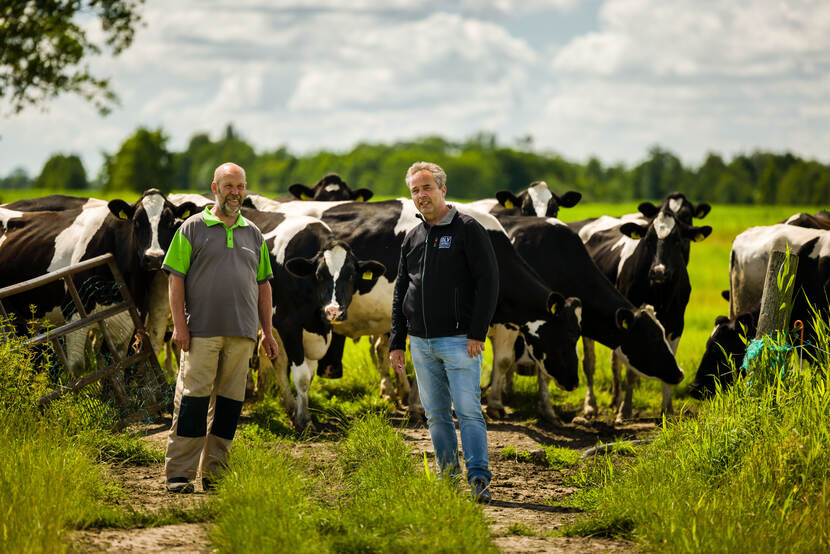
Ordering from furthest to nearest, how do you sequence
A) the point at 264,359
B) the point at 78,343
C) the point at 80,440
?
1. the point at 264,359
2. the point at 78,343
3. the point at 80,440

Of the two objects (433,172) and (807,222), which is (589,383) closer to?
(807,222)

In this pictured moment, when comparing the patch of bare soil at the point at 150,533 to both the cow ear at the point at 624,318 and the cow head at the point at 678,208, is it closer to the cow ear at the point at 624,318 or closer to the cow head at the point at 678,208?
the cow ear at the point at 624,318

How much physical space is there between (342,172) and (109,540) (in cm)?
12607

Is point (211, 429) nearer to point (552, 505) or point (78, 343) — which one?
point (552, 505)

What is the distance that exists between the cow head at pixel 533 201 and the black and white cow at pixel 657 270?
5.16 ft

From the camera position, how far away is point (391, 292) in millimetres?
11453

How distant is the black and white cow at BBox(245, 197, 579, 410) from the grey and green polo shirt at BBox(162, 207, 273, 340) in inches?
133

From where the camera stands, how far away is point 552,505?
7406mm

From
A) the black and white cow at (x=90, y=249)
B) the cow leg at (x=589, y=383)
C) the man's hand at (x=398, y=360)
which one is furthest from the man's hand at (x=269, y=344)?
the cow leg at (x=589, y=383)

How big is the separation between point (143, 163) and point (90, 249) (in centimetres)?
→ 7013

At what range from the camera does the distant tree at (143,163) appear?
249ft

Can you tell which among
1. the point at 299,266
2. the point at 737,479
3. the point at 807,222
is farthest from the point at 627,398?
the point at 737,479

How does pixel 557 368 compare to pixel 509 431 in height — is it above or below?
above

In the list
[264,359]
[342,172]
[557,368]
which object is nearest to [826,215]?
[557,368]
